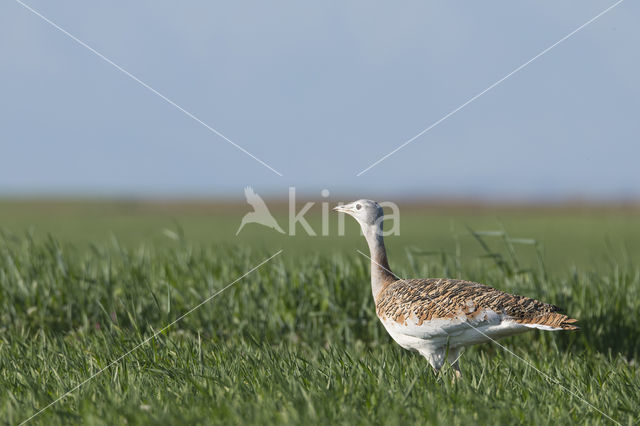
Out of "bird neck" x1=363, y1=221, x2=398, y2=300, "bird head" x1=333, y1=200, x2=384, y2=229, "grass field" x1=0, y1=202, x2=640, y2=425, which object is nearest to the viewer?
"grass field" x1=0, y1=202, x2=640, y2=425

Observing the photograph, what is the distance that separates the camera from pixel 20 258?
7.90 metres

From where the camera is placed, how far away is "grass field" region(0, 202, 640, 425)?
4.07 meters

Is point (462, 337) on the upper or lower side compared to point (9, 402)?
upper

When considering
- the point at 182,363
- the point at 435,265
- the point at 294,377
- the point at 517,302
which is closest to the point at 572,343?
the point at 435,265

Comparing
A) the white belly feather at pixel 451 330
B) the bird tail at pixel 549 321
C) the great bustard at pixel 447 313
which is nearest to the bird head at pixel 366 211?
the great bustard at pixel 447 313

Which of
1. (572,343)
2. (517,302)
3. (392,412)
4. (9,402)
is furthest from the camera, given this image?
(572,343)

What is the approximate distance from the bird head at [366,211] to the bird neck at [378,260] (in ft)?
0.19

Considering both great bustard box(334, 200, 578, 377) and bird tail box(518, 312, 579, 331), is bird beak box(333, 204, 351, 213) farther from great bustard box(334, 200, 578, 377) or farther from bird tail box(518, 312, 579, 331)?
bird tail box(518, 312, 579, 331)

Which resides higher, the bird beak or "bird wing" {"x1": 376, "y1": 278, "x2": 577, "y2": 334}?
the bird beak

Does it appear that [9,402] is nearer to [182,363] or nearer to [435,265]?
[182,363]

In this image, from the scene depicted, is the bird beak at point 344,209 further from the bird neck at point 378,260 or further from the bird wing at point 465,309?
the bird wing at point 465,309

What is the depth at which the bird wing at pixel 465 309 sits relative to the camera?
443 cm

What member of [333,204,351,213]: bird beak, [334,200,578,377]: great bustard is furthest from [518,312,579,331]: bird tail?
[333,204,351,213]: bird beak

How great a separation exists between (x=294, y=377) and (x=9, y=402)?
1.78 m
